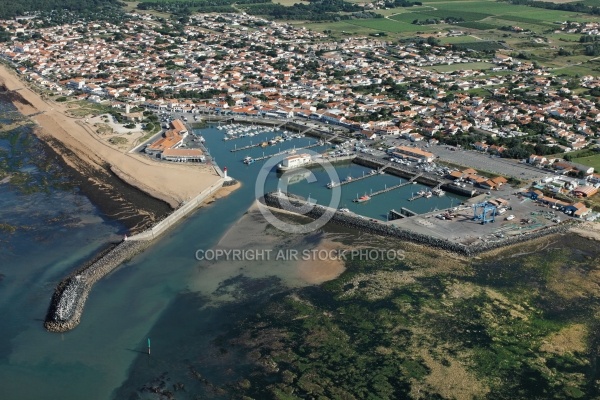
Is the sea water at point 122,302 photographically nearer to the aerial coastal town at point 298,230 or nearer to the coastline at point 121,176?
the aerial coastal town at point 298,230

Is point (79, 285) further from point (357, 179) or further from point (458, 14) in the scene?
point (458, 14)

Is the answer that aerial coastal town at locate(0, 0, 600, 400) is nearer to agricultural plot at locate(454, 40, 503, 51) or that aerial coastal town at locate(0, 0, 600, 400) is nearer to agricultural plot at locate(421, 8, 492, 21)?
agricultural plot at locate(454, 40, 503, 51)

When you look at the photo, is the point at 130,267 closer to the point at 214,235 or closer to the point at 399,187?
the point at 214,235

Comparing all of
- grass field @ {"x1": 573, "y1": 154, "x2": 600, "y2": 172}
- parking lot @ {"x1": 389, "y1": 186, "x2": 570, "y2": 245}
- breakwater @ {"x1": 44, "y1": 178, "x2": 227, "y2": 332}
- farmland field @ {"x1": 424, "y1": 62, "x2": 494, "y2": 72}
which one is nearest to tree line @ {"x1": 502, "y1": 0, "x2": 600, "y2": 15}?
farmland field @ {"x1": 424, "y1": 62, "x2": 494, "y2": 72}

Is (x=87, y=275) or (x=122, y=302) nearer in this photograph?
(x=122, y=302)

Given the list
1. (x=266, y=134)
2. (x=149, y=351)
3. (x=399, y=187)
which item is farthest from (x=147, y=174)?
(x=149, y=351)

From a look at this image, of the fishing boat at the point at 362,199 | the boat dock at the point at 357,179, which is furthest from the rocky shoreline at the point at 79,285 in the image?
the boat dock at the point at 357,179

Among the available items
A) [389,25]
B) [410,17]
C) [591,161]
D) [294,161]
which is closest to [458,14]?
[410,17]
